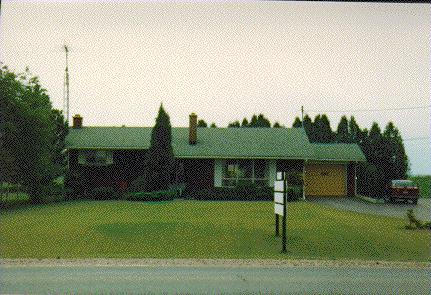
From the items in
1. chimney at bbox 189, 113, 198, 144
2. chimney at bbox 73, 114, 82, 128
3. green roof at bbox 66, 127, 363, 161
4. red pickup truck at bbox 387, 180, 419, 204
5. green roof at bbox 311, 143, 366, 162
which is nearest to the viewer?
red pickup truck at bbox 387, 180, 419, 204

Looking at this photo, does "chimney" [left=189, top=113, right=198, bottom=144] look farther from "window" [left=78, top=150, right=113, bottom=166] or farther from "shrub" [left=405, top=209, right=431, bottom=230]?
"shrub" [left=405, top=209, right=431, bottom=230]

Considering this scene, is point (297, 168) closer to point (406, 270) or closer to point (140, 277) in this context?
point (406, 270)

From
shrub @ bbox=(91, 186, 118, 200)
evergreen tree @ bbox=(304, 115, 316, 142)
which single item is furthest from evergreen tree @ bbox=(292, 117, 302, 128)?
shrub @ bbox=(91, 186, 118, 200)

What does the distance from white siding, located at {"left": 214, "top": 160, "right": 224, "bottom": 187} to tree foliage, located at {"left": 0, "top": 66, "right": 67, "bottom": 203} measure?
408 inches

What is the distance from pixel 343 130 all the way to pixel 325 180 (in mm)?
22979

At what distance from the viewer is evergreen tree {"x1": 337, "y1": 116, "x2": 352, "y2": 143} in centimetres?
5670

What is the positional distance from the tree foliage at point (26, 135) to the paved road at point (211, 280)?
63.3 ft

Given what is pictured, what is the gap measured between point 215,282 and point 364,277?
9.92 feet

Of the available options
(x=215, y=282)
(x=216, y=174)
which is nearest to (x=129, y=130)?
(x=216, y=174)

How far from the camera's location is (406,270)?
36.8 feet

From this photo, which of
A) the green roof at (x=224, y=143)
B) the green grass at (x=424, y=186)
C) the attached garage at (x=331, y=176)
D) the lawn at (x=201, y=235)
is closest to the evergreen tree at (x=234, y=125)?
the green grass at (x=424, y=186)

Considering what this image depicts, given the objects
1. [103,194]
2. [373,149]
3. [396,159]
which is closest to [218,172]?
[103,194]

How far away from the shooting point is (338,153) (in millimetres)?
36812

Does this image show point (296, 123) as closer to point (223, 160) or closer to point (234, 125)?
point (234, 125)
